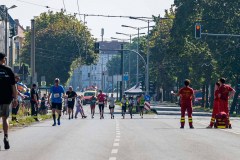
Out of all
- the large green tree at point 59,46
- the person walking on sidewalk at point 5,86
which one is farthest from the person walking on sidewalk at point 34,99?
the large green tree at point 59,46

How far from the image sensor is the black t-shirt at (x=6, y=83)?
54.2 ft

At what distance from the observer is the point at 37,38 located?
112688mm

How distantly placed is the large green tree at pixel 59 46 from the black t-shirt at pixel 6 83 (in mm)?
90958

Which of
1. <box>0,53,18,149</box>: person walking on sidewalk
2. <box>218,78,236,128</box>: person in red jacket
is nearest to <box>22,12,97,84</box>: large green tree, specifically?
<box>218,78,236,128</box>: person in red jacket

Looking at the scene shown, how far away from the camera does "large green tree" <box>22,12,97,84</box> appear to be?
109 meters

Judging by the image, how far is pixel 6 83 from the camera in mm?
16594

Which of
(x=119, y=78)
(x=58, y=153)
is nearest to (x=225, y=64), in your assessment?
(x=119, y=78)

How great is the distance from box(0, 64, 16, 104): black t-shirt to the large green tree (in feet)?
298

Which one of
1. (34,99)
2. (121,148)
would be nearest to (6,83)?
(121,148)

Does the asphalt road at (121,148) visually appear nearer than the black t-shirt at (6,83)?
Yes

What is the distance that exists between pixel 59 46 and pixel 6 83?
96004mm

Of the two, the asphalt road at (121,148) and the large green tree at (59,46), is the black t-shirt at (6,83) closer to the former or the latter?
the asphalt road at (121,148)

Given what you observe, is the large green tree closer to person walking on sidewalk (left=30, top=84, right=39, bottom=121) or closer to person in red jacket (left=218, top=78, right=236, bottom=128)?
person walking on sidewalk (left=30, top=84, right=39, bottom=121)

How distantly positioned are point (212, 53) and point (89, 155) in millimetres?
58519
